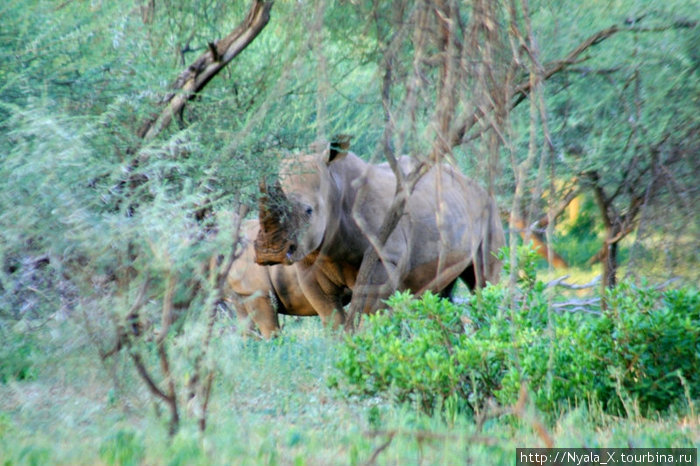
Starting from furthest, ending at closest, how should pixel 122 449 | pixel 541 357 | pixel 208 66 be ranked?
pixel 208 66 < pixel 541 357 < pixel 122 449

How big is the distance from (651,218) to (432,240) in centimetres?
211

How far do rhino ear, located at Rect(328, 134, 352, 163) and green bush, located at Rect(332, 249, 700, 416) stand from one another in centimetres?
252

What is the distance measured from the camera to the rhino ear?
25.5 feet

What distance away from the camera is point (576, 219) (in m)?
11.8

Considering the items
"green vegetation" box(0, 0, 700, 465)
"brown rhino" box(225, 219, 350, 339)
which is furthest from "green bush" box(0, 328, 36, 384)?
"brown rhino" box(225, 219, 350, 339)

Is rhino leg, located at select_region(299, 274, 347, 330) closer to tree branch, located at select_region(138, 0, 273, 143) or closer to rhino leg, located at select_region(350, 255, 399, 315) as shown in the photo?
rhino leg, located at select_region(350, 255, 399, 315)

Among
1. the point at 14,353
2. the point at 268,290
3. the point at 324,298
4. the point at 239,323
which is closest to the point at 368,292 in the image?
the point at 324,298

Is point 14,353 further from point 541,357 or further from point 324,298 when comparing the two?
point 324,298

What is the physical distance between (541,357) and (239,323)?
1.66 meters

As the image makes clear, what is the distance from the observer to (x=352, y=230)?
8.43 meters

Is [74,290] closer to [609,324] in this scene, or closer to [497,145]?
[497,145]

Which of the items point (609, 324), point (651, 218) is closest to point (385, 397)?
point (609, 324)

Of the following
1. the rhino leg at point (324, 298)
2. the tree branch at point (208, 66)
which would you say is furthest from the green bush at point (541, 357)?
the rhino leg at point (324, 298)

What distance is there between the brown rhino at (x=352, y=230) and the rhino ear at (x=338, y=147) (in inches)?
0.5
